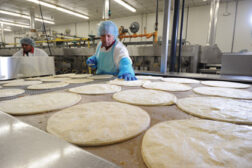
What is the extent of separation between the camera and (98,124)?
678mm

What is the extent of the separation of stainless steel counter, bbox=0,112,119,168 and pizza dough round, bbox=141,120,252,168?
7.8 inches

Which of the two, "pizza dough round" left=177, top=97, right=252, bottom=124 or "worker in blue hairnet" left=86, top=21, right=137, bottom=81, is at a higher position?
"worker in blue hairnet" left=86, top=21, right=137, bottom=81

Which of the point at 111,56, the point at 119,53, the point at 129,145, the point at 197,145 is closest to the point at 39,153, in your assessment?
the point at 129,145

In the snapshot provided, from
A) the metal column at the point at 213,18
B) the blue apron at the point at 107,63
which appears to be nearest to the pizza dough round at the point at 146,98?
the blue apron at the point at 107,63

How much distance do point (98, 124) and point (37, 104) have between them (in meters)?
0.49

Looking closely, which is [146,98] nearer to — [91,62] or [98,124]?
[98,124]

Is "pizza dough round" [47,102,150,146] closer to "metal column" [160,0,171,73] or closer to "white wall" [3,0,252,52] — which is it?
"metal column" [160,0,171,73]

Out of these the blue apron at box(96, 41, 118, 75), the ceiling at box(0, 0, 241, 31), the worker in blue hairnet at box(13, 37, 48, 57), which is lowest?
the blue apron at box(96, 41, 118, 75)

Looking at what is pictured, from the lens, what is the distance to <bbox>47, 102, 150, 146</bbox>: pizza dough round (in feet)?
1.85

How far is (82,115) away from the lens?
769 mm

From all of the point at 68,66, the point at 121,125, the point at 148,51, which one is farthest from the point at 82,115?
the point at 68,66

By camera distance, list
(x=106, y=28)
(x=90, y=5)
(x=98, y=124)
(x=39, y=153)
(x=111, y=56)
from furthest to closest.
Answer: (x=90, y=5) → (x=111, y=56) → (x=106, y=28) → (x=98, y=124) → (x=39, y=153)

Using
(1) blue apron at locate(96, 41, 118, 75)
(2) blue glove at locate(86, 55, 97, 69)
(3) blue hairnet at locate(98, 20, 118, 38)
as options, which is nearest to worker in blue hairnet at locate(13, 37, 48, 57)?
(2) blue glove at locate(86, 55, 97, 69)

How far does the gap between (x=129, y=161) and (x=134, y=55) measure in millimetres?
3254
